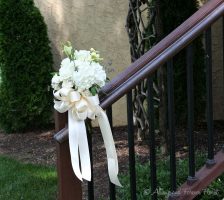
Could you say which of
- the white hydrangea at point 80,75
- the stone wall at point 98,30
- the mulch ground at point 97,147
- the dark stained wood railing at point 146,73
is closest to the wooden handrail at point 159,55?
the dark stained wood railing at point 146,73

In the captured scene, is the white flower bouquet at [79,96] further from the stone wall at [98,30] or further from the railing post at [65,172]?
the stone wall at [98,30]

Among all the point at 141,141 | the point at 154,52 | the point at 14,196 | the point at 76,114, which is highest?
the point at 154,52

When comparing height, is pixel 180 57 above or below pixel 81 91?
above

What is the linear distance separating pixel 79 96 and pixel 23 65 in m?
4.23

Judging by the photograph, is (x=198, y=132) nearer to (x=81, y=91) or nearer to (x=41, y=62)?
(x=41, y=62)

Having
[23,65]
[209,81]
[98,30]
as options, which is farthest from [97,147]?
[209,81]

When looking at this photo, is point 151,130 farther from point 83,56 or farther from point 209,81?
point 83,56

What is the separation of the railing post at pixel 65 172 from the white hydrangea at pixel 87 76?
0.22m

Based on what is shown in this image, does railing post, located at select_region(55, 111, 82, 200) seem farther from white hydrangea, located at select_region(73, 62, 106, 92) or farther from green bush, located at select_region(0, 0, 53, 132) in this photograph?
green bush, located at select_region(0, 0, 53, 132)

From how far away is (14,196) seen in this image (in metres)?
4.21

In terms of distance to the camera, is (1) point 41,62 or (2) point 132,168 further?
(1) point 41,62

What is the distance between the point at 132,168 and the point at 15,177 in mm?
2585

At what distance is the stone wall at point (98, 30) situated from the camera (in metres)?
6.37

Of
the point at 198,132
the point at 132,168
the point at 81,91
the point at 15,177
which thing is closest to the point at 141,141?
the point at 198,132
